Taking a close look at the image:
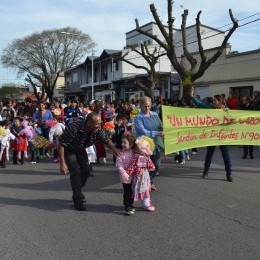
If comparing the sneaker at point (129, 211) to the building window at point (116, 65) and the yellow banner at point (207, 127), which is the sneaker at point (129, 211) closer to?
the yellow banner at point (207, 127)

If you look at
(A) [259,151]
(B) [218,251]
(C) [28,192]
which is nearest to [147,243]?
(B) [218,251]

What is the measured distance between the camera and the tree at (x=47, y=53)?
6028cm

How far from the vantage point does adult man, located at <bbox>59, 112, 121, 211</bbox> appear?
21.6 ft

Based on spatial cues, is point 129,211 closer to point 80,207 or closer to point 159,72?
point 80,207

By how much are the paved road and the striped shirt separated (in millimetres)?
1009

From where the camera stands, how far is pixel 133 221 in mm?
5992

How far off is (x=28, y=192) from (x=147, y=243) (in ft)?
12.2

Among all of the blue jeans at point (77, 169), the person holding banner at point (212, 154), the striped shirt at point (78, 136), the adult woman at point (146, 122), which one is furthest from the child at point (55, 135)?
the striped shirt at point (78, 136)

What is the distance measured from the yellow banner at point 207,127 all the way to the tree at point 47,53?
5224 cm

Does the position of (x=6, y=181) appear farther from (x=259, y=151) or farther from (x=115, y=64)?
(x=115, y=64)

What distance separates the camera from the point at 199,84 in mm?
30000

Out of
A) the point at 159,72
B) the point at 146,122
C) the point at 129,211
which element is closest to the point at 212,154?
the point at 146,122

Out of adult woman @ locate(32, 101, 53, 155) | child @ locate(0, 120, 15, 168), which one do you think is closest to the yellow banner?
child @ locate(0, 120, 15, 168)

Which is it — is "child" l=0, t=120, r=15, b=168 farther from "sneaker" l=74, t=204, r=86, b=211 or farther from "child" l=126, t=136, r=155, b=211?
"child" l=126, t=136, r=155, b=211
